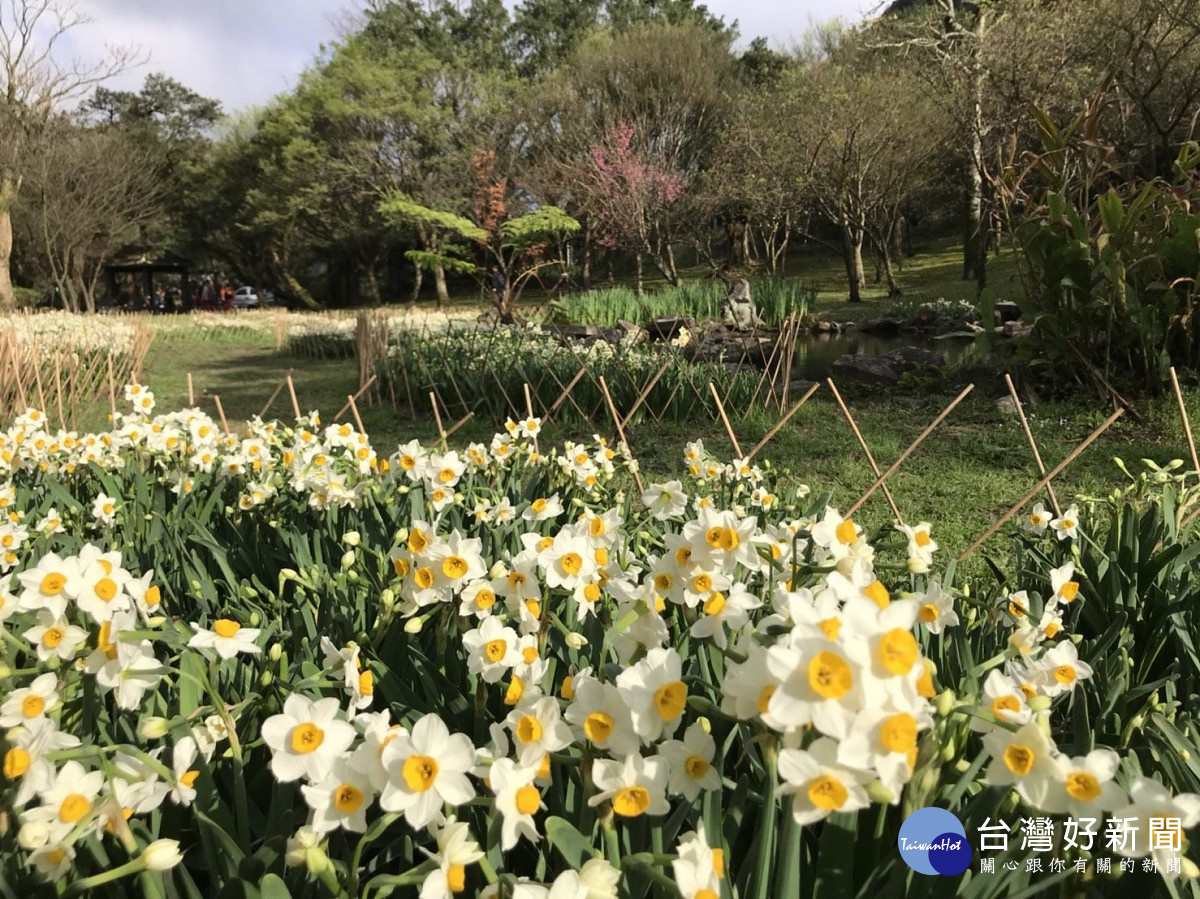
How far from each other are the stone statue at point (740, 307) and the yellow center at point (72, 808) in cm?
980

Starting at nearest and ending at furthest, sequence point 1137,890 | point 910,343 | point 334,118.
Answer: point 1137,890
point 910,343
point 334,118

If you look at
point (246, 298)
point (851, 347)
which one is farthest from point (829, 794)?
point (246, 298)

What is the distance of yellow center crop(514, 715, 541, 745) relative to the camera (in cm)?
86

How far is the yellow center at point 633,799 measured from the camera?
0.81 meters

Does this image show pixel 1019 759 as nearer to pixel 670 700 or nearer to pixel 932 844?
pixel 932 844

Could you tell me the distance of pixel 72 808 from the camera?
2.78 feet

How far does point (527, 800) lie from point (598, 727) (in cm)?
10

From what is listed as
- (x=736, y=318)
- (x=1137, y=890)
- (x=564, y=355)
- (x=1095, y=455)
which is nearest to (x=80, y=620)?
(x=1137, y=890)

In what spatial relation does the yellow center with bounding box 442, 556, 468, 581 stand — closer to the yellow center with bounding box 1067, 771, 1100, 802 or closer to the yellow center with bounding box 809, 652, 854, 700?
the yellow center with bounding box 809, 652, 854, 700

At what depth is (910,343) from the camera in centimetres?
1074

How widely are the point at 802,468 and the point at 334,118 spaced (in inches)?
991

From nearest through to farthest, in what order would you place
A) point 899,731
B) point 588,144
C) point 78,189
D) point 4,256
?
point 899,731 → point 4,256 → point 78,189 → point 588,144

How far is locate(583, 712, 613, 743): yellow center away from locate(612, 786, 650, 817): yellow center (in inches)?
2.2

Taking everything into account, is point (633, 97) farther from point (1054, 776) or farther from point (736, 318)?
point (1054, 776)
